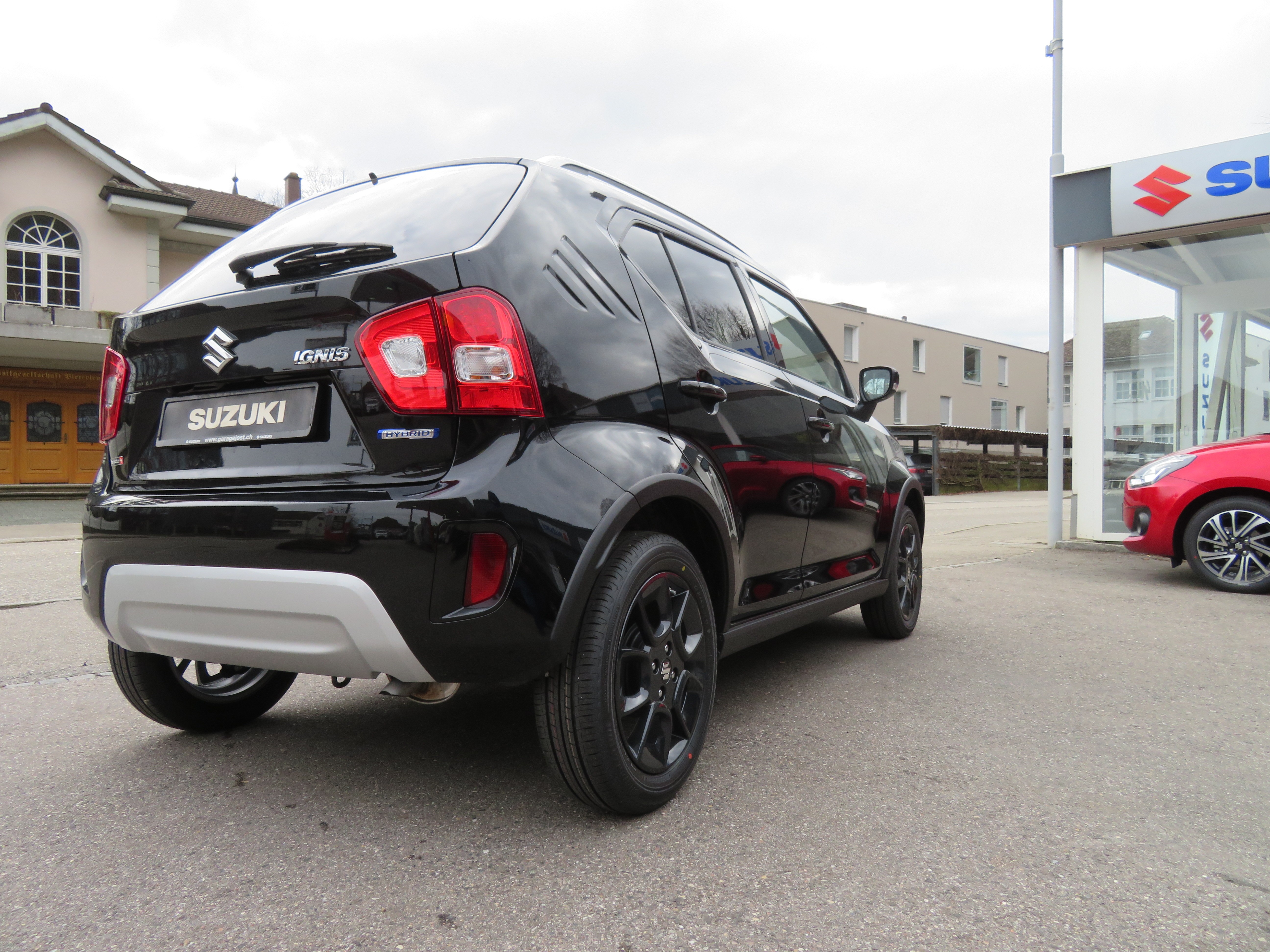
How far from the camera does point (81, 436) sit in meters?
20.1

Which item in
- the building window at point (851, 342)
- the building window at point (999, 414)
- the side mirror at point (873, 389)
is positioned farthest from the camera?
the building window at point (999, 414)

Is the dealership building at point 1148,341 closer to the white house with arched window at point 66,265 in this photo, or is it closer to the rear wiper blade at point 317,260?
the rear wiper blade at point 317,260

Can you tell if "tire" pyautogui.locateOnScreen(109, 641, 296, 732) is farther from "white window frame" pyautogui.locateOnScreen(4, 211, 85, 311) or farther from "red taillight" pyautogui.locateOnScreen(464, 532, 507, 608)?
"white window frame" pyautogui.locateOnScreen(4, 211, 85, 311)

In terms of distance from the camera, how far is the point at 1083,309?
940cm

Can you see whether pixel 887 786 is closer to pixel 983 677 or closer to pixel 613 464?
pixel 613 464

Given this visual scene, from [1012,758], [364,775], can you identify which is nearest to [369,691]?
[364,775]

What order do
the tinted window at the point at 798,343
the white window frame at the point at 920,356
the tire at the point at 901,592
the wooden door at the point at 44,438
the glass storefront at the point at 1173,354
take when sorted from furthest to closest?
the white window frame at the point at 920,356, the wooden door at the point at 44,438, the glass storefront at the point at 1173,354, the tire at the point at 901,592, the tinted window at the point at 798,343

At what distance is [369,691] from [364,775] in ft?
3.26

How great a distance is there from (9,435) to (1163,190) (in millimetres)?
21175

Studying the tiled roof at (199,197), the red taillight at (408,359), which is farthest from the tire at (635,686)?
the tiled roof at (199,197)

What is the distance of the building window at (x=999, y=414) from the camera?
42.7m

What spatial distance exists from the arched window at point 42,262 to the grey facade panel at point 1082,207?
17926 millimetres

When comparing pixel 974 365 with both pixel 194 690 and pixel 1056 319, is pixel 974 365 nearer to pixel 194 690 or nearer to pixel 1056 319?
pixel 1056 319

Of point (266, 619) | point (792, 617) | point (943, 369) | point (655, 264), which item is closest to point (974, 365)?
point (943, 369)
